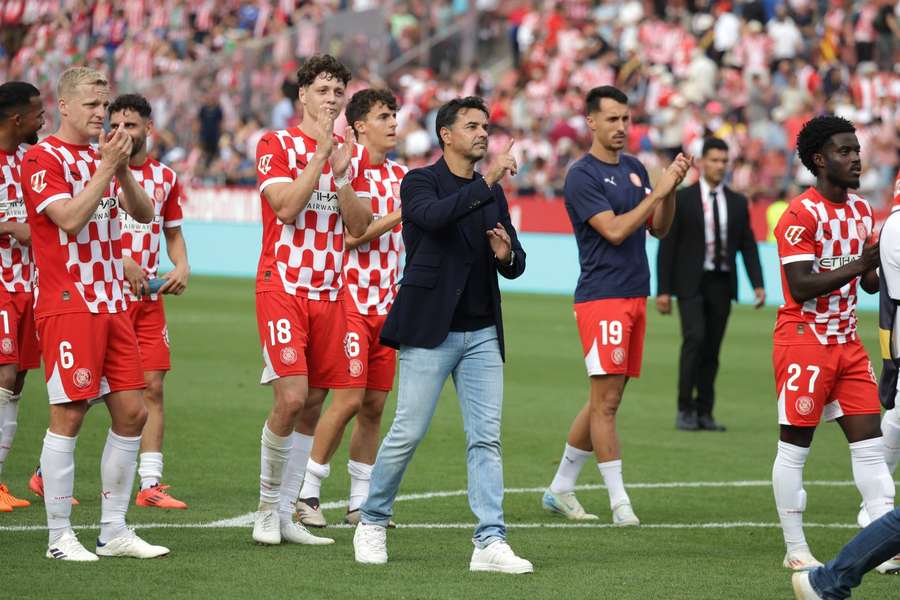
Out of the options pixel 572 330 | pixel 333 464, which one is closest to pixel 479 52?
pixel 572 330

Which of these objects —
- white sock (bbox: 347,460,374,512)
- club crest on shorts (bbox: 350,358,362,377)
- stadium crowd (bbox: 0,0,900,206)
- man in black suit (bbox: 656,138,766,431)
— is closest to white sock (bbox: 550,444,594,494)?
white sock (bbox: 347,460,374,512)

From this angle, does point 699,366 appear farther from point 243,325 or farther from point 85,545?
point 243,325

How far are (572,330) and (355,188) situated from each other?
11764mm

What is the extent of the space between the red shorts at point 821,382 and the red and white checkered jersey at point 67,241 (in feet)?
10.9

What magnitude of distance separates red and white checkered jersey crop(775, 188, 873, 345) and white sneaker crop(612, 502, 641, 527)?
1.72m

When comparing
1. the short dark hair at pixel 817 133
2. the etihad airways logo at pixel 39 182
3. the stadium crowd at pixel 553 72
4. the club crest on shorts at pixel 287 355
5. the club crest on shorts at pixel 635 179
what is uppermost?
the stadium crowd at pixel 553 72

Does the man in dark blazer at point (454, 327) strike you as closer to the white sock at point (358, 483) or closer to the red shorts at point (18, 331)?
the white sock at point (358, 483)

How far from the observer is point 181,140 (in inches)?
1435

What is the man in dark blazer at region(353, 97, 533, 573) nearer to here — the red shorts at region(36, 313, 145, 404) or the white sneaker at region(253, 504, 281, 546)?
the white sneaker at region(253, 504, 281, 546)

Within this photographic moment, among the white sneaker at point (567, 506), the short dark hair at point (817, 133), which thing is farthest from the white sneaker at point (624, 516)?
the short dark hair at point (817, 133)

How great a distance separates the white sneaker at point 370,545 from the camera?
24.5 ft

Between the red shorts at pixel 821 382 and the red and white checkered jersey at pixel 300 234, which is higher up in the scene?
the red and white checkered jersey at pixel 300 234

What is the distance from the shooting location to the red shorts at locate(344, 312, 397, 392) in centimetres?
884

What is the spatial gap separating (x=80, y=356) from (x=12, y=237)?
6.70ft
